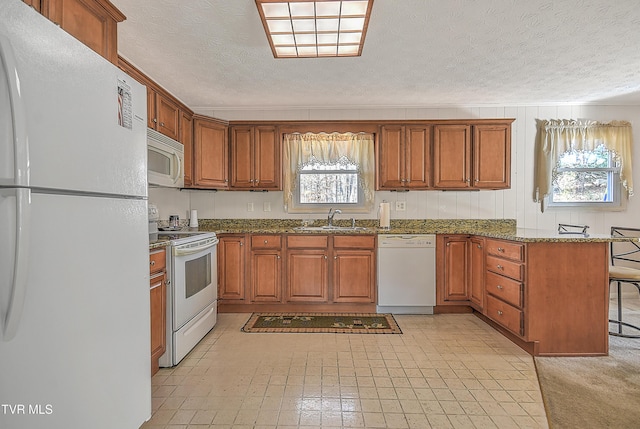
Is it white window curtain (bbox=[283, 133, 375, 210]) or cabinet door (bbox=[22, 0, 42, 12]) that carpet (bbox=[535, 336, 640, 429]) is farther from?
cabinet door (bbox=[22, 0, 42, 12])

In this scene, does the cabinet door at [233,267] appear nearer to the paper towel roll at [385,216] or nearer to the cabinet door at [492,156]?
the paper towel roll at [385,216]

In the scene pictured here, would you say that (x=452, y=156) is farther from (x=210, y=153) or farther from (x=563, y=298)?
(x=210, y=153)

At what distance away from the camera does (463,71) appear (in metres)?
2.98

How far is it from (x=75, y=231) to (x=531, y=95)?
168 inches

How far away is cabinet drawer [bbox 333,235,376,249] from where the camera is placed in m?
3.46

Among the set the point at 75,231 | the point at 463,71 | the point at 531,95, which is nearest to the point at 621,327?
the point at 531,95

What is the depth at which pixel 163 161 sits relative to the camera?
268 centimetres

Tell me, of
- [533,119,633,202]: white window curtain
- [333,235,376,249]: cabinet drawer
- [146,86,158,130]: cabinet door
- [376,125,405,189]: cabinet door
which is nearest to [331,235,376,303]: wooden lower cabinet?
[333,235,376,249]: cabinet drawer

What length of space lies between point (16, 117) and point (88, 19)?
1147mm

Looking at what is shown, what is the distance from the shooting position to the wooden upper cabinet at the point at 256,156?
372cm

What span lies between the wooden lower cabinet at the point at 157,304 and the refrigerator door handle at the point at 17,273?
1.24 m

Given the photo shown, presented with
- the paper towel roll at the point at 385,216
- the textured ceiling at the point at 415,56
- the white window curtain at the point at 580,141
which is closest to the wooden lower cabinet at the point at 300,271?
the paper towel roll at the point at 385,216

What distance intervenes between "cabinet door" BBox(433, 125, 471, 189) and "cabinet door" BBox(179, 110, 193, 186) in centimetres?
263

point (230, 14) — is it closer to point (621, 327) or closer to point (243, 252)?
point (243, 252)
